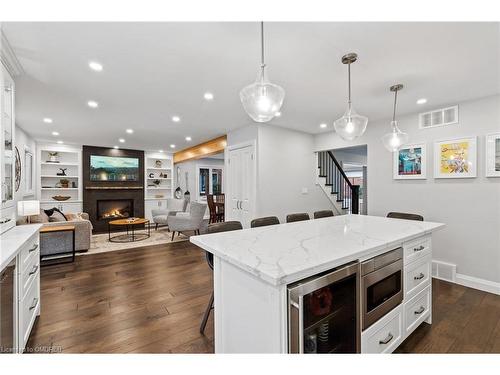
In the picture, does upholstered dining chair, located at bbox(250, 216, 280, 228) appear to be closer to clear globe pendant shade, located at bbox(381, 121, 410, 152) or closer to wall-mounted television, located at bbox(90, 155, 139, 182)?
clear globe pendant shade, located at bbox(381, 121, 410, 152)

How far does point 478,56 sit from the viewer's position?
2.08 metres

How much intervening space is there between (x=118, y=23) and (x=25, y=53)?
1161mm

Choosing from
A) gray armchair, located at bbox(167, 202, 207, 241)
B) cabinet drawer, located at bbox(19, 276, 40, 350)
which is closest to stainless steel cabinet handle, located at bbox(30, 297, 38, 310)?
cabinet drawer, located at bbox(19, 276, 40, 350)

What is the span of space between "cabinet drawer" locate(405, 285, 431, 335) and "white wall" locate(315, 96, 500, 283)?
5.38 feet

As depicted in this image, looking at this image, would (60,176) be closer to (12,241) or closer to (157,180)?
(157,180)

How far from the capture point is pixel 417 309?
2006 mm

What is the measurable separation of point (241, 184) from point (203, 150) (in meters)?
2.22

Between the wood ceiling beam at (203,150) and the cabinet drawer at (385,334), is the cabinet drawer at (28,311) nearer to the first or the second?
the cabinet drawer at (385,334)

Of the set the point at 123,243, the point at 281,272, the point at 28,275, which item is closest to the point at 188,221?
the point at 123,243

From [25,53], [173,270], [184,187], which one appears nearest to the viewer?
[25,53]

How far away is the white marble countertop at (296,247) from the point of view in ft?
3.70

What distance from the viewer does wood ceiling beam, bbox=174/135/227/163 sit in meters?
5.49
